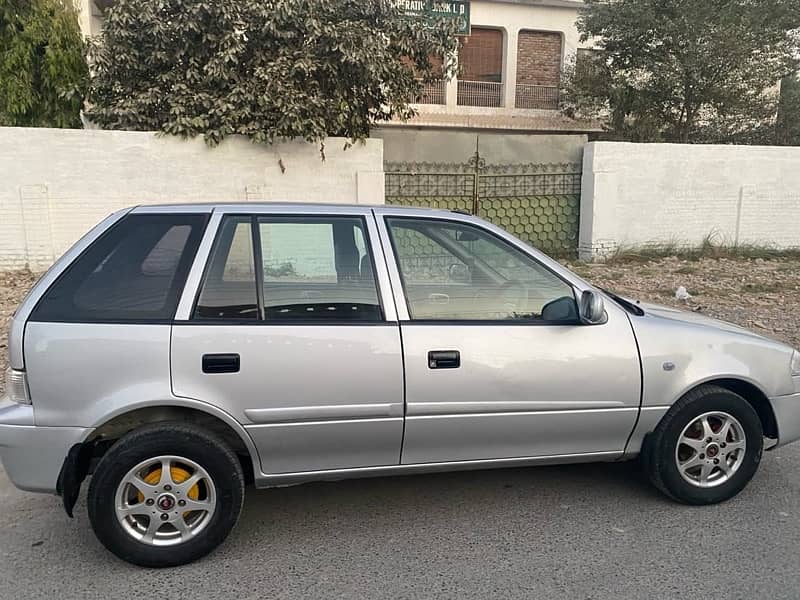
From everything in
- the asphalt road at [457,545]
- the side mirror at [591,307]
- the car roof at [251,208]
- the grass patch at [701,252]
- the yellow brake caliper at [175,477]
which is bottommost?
the asphalt road at [457,545]

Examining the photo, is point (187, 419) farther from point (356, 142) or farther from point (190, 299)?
point (356, 142)

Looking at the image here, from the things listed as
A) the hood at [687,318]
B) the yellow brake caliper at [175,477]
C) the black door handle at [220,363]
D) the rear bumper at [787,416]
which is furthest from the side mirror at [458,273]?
the rear bumper at [787,416]

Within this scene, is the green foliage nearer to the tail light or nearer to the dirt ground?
the dirt ground

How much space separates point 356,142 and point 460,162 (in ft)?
7.03

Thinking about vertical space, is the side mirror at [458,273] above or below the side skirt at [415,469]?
above

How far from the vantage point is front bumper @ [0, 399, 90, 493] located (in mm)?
2811

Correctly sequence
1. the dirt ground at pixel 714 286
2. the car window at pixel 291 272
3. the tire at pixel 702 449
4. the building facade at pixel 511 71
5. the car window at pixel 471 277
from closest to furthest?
1. the car window at pixel 291 272
2. the car window at pixel 471 277
3. the tire at pixel 702 449
4. the dirt ground at pixel 714 286
5. the building facade at pixel 511 71

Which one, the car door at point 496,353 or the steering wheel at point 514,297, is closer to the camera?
the car door at point 496,353

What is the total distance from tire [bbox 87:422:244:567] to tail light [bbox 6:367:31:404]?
Result: 0.44 m

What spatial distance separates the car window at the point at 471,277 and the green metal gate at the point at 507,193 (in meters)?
7.90

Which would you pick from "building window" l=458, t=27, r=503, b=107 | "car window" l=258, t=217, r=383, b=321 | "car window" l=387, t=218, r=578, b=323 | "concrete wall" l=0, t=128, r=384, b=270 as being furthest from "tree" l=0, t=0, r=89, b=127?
"building window" l=458, t=27, r=503, b=107

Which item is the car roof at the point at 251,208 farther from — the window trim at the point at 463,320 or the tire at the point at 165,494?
the tire at the point at 165,494

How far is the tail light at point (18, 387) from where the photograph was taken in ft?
9.21

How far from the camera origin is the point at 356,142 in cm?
1048
